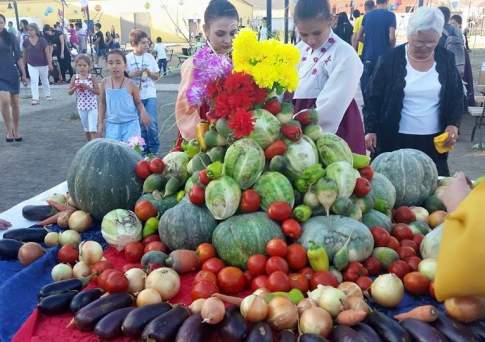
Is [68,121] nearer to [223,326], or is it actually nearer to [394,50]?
[394,50]

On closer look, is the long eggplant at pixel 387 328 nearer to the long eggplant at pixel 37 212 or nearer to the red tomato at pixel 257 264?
the red tomato at pixel 257 264

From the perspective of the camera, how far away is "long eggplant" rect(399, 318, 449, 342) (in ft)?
6.38

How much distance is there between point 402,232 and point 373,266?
1.24 feet

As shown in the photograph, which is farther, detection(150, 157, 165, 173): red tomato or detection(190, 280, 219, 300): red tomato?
detection(150, 157, 165, 173): red tomato

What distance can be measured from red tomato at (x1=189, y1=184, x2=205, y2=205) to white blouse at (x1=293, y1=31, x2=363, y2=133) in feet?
4.32

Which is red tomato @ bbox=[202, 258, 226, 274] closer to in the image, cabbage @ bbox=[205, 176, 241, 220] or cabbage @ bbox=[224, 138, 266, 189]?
cabbage @ bbox=[205, 176, 241, 220]

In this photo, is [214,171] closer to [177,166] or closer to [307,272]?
[177,166]

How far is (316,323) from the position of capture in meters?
2.00

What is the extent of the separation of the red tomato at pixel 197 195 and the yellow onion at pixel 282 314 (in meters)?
0.82

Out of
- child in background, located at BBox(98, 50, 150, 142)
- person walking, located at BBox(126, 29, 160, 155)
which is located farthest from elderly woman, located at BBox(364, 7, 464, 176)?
person walking, located at BBox(126, 29, 160, 155)

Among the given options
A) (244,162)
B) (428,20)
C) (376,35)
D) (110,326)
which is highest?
(376,35)

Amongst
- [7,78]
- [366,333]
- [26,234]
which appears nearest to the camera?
[366,333]

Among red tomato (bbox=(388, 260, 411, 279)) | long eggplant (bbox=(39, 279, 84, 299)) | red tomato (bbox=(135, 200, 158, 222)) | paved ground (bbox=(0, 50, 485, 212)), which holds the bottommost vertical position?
paved ground (bbox=(0, 50, 485, 212))

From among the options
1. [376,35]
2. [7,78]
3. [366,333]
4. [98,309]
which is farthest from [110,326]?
[376,35]
